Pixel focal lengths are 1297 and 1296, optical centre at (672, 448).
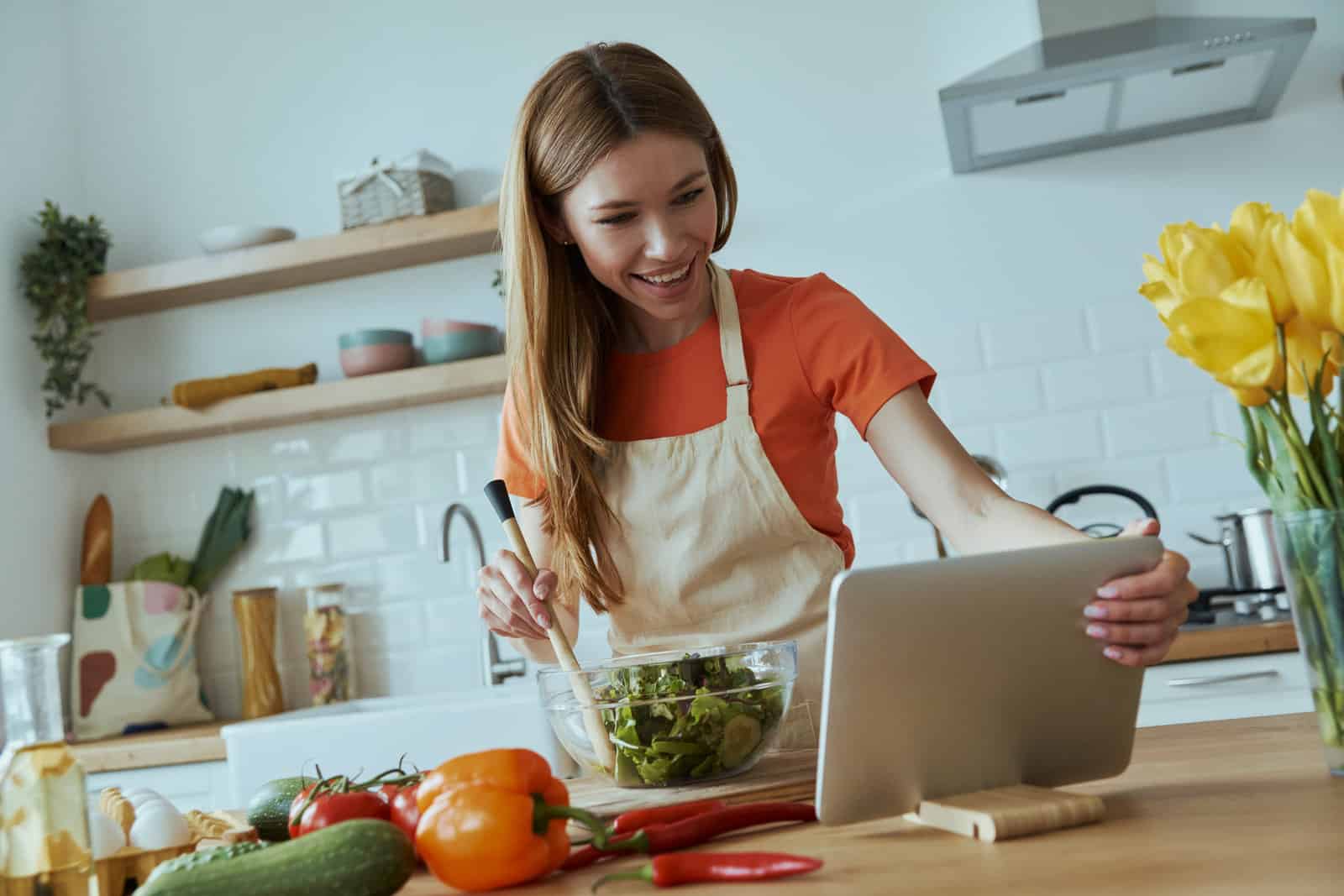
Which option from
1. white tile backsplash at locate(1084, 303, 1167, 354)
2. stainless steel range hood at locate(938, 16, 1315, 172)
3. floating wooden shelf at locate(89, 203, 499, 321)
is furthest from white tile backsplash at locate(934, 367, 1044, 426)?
floating wooden shelf at locate(89, 203, 499, 321)

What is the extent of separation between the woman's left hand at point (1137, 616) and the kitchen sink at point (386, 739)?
1.66m

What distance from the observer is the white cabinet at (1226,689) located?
7.94ft

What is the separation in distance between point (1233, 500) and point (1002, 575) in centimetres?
237

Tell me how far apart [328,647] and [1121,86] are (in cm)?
229

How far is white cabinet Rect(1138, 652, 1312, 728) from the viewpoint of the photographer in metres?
2.42

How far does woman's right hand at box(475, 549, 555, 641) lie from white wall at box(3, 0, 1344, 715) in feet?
5.92

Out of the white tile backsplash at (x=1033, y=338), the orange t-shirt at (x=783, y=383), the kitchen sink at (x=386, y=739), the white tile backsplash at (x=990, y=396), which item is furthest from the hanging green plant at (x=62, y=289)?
the white tile backsplash at (x=1033, y=338)

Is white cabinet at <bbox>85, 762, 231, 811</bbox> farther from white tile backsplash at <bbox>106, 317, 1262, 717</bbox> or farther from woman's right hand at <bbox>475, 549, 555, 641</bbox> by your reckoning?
woman's right hand at <bbox>475, 549, 555, 641</bbox>

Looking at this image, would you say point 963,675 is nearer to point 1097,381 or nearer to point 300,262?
point 1097,381

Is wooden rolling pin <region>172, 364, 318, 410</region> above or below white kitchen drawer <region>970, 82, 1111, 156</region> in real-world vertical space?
below

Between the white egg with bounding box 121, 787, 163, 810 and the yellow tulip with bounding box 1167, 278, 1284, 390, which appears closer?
the yellow tulip with bounding box 1167, 278, 1284, 390

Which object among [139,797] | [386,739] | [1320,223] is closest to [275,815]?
[139,797]

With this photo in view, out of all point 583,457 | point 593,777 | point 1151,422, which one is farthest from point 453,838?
point 1151,422

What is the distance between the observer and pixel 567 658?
4.18 ft
